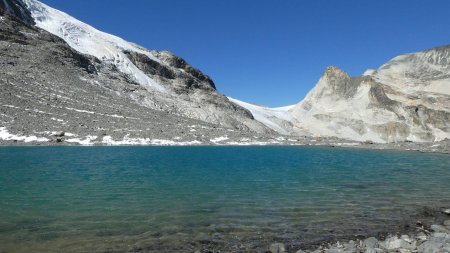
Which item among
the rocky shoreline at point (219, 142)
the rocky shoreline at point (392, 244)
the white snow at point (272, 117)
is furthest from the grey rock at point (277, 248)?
the white snow at point (272, 117)

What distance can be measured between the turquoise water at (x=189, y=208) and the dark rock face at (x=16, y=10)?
11714cm

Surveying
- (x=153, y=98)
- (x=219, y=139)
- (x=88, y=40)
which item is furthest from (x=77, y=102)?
(x=88, y=40)

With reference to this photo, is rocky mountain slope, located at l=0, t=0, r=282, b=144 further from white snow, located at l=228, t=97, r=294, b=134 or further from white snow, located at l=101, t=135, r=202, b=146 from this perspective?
white snow, located at l=228, t=97, r=294, b=134

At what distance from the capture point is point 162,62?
169250mm

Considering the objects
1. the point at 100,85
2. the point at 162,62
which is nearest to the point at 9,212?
the point at 100,85

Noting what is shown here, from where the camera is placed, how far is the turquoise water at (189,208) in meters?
15.7

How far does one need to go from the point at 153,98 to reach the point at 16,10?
198 ft

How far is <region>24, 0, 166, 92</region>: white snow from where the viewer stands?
14612 cm

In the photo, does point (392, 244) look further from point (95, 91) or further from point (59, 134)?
point (95, 91)

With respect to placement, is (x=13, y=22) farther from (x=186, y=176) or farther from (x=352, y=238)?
(x=352, y=238)

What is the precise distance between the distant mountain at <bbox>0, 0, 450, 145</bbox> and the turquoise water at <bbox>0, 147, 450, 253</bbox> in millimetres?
52001

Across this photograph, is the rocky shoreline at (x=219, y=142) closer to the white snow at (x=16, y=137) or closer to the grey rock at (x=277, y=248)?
the white snow at (x=16, y=137)

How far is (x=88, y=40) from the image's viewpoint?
15662cm

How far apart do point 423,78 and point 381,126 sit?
113 feet
